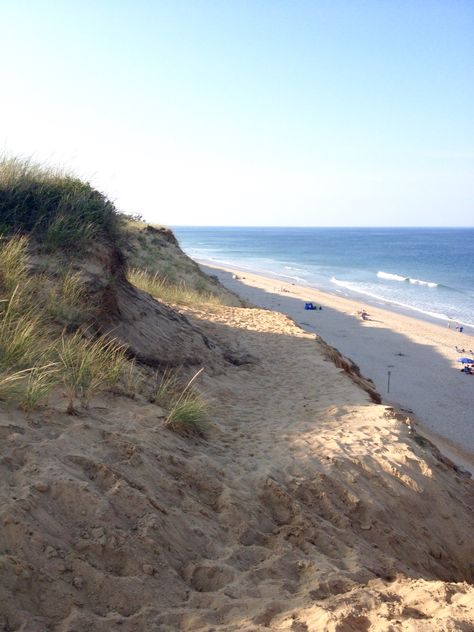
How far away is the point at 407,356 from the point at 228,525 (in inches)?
717

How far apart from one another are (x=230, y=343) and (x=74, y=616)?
329 inches

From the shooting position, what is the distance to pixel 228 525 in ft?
15.0

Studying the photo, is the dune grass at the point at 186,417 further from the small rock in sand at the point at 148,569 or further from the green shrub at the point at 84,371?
the small rock in sand at the point at 148,569

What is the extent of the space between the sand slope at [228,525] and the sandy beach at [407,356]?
5997 mm

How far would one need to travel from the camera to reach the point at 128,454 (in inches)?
188

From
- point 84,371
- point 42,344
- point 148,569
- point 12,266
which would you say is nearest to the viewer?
point 148,569

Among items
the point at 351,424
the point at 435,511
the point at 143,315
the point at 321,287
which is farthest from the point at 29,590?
the point at 321,287

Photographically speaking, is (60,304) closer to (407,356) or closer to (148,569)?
(148,569)

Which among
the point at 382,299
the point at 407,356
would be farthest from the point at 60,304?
the point at 382,299

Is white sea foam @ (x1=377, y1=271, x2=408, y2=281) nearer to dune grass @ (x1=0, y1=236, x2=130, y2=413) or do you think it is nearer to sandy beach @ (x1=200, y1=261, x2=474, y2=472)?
sandy beach @ (x1=200, y1=261, x2=474, y2=472)

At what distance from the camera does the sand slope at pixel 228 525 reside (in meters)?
3.34

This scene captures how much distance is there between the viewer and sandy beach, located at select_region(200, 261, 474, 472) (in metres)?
14.8

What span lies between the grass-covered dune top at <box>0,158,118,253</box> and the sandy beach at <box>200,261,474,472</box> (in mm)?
7975

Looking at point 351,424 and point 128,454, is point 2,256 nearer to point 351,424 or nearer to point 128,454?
point 128,454
